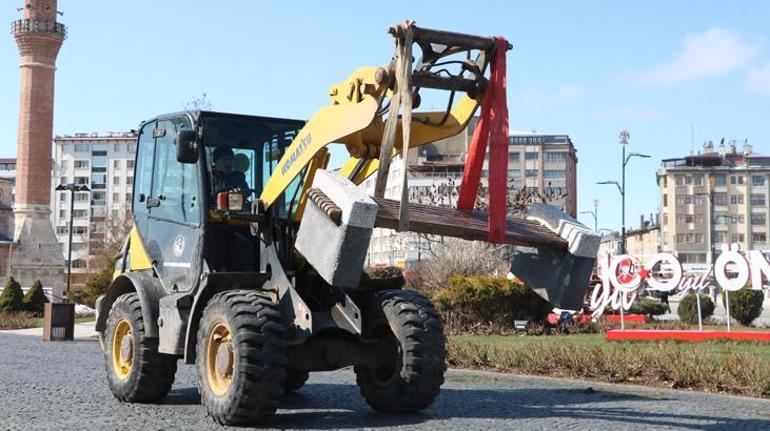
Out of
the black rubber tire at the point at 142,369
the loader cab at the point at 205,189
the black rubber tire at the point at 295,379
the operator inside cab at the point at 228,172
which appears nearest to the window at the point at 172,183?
the loader cab at the point at 205,189

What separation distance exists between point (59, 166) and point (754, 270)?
135071 mm

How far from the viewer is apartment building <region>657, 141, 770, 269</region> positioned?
130250 millimetres

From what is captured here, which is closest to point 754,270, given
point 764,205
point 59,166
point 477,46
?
point 477,46

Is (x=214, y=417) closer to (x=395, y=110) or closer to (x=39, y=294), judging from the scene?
(x=395, y=110)

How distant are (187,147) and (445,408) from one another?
3701 millimetres

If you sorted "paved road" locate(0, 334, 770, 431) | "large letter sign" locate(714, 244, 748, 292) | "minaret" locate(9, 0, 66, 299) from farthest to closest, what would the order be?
1. "minaret" locate(9, 0, 66, 299)
2. "large letter sign" locate(714, 244, 748, 292)
3. "paved road" locate(0, 334, 770, 431)

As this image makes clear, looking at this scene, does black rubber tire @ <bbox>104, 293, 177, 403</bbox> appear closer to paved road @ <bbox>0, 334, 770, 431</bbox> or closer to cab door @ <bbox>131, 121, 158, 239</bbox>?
paved road @ <bbox>0, 334, 770, 431</bbox>

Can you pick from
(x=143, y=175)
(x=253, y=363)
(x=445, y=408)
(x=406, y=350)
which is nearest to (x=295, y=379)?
(x=445, y=408)

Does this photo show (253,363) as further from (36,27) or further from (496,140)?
(36,27)

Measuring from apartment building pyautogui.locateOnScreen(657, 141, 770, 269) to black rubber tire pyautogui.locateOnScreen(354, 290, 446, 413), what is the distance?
127 m

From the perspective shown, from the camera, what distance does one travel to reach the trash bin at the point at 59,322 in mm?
25484

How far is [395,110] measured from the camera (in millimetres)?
7781

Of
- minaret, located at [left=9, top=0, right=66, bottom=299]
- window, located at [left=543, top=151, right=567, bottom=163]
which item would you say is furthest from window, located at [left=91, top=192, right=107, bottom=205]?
minaret, located at [left=9, top=0, right=66, bottom=299]

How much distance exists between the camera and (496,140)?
780 cm
